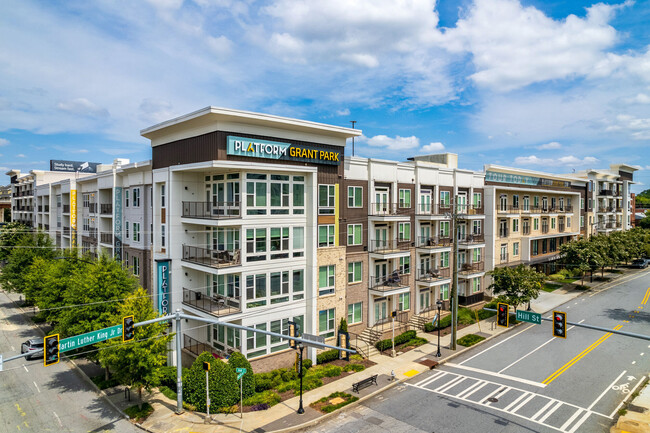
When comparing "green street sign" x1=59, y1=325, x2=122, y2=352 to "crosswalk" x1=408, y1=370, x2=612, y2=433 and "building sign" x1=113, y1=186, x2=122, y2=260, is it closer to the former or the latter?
"crosswalk" x1=408, y1=370, x2=612, y2=433

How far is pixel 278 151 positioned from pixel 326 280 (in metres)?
10.0

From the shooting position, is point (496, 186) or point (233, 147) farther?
point (496, 186)

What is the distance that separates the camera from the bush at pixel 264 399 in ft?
72.0

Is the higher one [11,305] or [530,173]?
[530,173]

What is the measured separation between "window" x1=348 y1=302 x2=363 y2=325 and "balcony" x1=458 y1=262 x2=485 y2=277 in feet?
44.5

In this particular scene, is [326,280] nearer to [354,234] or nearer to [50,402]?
[354,234]

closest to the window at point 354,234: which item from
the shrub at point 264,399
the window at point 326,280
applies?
the window at point 326,280

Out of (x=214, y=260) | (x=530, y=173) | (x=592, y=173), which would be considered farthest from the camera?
(x=592, y=173)

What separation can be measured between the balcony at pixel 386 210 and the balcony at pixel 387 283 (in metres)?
5.22

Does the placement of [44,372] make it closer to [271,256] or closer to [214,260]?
[214,260]

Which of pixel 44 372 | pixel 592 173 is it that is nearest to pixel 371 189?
pixel 44 372

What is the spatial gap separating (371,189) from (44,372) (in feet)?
89.2

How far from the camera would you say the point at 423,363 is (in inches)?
1121

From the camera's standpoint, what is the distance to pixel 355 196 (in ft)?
104
